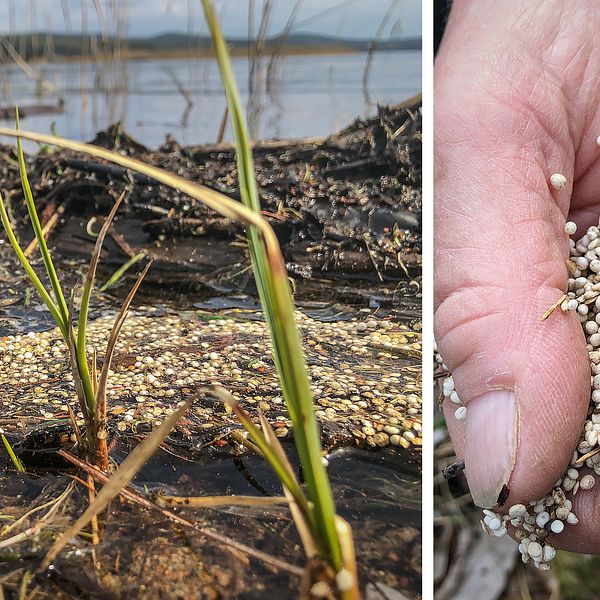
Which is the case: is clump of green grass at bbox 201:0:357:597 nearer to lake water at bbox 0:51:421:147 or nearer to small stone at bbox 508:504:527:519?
small stone at bbox 508:504:527:519

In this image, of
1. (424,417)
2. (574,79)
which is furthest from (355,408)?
(574,79)

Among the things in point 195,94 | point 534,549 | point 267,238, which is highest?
point 195,94

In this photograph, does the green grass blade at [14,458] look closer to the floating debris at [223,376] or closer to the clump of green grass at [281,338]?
the floating debris at [223,376]

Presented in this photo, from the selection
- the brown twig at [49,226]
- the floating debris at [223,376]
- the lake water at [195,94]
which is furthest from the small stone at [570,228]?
the brown twig at [49,226]

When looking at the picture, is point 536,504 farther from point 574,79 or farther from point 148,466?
point 574,79

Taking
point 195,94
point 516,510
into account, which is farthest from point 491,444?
point 195,94

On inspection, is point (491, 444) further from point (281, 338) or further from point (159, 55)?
point (159, 55)

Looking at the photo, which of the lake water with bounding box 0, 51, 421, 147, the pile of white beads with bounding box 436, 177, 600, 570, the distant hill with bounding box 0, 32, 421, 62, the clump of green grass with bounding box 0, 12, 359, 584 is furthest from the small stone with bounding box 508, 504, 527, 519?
the distant hill with bounding box 0, 32, 421, 62
